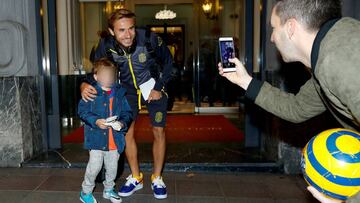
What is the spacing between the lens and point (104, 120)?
3242 millimetres

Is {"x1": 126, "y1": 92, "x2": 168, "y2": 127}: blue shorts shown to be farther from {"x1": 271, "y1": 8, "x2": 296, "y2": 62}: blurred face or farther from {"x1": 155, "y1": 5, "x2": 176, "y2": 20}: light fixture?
{"x1": 155, "y1": 5, "x2": 176, "y2": 20}: light fixture

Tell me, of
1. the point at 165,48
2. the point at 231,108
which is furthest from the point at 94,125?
the point at 231,108

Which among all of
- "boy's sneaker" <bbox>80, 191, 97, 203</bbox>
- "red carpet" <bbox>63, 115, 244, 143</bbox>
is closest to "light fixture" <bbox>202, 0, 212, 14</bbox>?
"red carpet" <bbox>63, 115, 244, 143</bbox>

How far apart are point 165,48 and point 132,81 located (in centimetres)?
49

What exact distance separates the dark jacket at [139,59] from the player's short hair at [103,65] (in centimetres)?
13

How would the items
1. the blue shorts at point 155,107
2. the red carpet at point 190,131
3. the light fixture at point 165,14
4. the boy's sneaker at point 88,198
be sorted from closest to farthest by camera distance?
the boy's sneaker at point 88,198 < the blue shorts at point 155,107 < the red carpet at point 190,131 < the light fixture at point 165,14

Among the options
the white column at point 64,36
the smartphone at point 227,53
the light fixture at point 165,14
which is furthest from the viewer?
the light fixture at point 165,14

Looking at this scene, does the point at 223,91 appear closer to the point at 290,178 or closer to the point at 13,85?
the point at 290,178

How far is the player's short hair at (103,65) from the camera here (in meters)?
3.30

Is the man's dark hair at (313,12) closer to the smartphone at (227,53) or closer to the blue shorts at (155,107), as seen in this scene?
the smartphone at (227,53)

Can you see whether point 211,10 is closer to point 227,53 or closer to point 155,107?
point 155,107

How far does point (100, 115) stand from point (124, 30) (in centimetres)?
84

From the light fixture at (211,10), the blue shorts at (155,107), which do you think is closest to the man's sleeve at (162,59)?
the blue shorts at (155,107)

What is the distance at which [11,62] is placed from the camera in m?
4.65
